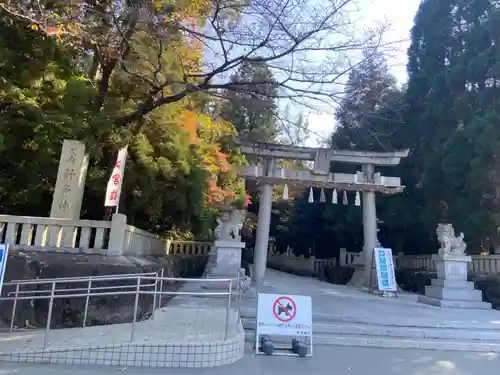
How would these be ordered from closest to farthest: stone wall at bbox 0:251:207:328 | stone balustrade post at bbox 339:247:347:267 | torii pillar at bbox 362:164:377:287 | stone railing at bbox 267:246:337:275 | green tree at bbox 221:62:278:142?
1. stone wall at bbox 0:251:207:328
2. green tree at bbox 221:62:278:142
3. torii pillar at bbox 362:164:377:287
4. stone balustrade post at bbox 339:247:347:267
5. stone railing at bbox 267:246:337:275

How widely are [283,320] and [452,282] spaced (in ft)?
25.1

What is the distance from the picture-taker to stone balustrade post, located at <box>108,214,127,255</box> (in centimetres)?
696

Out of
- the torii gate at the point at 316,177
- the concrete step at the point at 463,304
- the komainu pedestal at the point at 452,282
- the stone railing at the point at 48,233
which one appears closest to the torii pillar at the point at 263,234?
the torii gate at the point at 316,177

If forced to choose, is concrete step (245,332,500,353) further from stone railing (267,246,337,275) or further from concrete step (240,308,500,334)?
stone railing (267,246,337,275)

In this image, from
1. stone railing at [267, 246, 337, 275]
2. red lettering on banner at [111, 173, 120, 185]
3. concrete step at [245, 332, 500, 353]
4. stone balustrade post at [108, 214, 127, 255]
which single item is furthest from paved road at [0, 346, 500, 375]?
stone railing at [267, 246, 337, 275]

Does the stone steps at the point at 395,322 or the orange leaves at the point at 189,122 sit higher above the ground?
the orange leaves at the point at 189,122

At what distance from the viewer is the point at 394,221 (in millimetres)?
17969

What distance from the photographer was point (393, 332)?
7.09 meters

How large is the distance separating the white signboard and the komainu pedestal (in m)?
1.23

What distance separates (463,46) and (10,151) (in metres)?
15.5

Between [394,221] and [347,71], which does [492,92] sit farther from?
[347,71]

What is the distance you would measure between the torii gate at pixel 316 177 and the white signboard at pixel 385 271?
77.0 inches

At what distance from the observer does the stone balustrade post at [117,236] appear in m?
6.96

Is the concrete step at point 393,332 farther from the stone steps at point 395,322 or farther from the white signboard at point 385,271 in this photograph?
the white signboard at point 385,271
